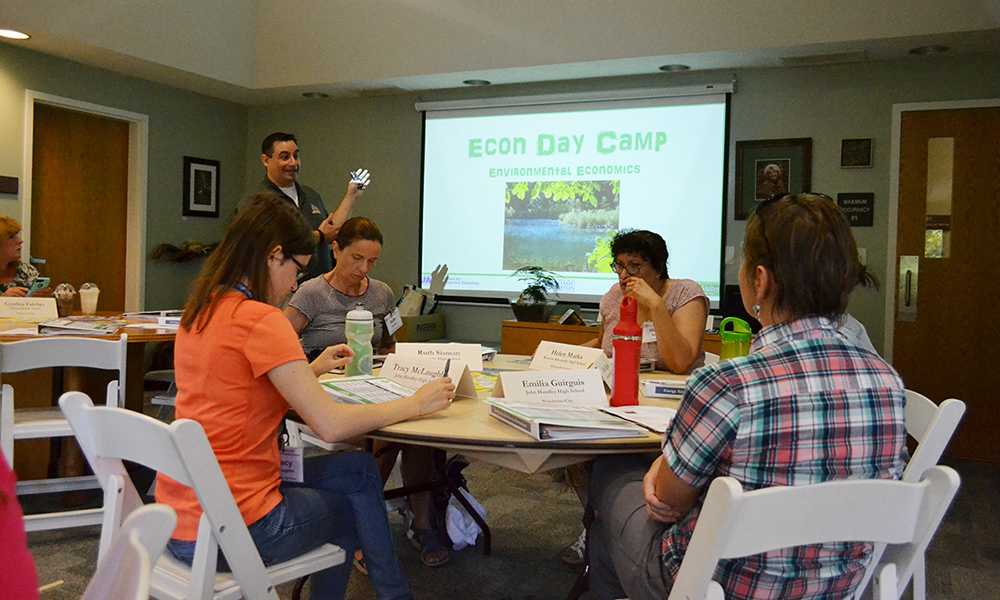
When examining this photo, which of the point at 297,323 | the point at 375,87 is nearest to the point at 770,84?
the point at 375,87

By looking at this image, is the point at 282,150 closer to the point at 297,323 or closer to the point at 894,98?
the point at 297,323

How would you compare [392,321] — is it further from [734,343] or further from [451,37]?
[451,37]

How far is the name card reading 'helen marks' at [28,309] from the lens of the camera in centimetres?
363

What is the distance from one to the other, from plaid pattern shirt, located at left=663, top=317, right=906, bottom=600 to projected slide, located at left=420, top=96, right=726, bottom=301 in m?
3.97

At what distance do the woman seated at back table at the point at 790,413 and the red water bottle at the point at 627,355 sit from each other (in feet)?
1.71

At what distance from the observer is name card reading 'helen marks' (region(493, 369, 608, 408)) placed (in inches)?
80.0

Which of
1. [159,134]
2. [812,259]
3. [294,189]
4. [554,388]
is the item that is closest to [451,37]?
[294,189]

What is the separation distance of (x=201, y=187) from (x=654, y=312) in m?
4.89

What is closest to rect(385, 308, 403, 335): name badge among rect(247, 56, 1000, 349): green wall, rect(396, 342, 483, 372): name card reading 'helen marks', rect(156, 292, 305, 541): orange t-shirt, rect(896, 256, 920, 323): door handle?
rect(396, 342, 483, 372): name card reading 'helen marks'

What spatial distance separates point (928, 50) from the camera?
4516 millimetres

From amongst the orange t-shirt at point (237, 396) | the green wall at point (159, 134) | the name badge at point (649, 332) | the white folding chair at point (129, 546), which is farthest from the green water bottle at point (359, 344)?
the green wall at point (159, 134)

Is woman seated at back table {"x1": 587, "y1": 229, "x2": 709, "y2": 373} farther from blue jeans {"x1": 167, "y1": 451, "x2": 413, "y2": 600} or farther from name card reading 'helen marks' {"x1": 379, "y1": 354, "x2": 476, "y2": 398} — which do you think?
blue jeans {"x1": 167, "y1": 451, "x2": 413, "y2": 600}

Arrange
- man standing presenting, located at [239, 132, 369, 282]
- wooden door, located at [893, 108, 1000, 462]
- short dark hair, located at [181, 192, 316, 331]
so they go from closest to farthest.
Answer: short dark hair, located at [181, 192, 316, 331], man standing presenting, located at [239, 132, 369, 282], wooden door, located at [893, 108, 1000, 462]

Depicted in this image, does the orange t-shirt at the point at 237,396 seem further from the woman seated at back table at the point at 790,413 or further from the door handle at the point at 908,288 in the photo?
the door handle at the point at 908,288
